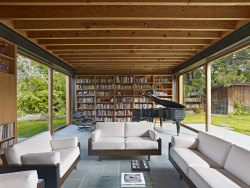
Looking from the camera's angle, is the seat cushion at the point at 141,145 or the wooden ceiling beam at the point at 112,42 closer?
the seat cushion at the point at 141,145

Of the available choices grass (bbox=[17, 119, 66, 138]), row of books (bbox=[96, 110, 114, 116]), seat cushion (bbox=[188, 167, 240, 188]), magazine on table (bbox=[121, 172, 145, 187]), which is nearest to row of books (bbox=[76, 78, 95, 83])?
row of books (bbox=[96, 110, 114, 116])

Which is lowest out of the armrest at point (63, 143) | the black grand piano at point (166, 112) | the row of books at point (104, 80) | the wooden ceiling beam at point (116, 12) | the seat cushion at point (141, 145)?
the seat cushion at point (141, 145)

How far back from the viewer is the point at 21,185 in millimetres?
1312

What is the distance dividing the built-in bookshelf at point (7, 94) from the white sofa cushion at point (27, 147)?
3.31ft

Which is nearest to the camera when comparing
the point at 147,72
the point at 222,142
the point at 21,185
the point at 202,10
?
the point at 21,185

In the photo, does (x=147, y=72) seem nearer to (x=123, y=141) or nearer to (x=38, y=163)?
(x=123, y=141)

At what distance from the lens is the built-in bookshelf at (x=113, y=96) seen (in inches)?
293

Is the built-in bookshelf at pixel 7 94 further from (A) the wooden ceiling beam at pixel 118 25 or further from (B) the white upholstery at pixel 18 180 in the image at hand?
(B) the white upholstery at pixel 18 180

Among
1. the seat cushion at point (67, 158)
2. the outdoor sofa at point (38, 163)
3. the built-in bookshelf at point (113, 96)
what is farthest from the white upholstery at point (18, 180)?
the built-in bookshelf at point (113, 96)

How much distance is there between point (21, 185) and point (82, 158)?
1.95 m

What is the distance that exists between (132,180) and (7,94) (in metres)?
2.92

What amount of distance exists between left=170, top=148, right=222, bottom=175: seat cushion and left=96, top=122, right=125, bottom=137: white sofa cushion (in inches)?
50.4

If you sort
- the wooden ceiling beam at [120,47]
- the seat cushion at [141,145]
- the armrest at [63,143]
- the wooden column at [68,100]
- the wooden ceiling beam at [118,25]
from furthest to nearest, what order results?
the wooden column at [68,100] → the wooden ceiling beam at [120,47] → the wooden ceiling beam at [118,25] → the seat cushion at [141,145] → the armrest at [63,143]

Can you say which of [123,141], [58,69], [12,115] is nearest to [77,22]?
[12,115]
